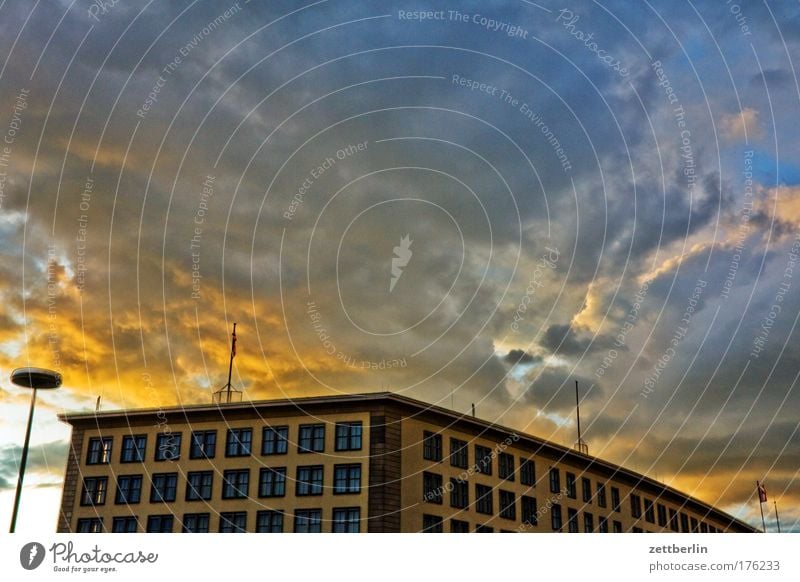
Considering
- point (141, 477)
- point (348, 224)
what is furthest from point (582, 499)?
point (348, 224)

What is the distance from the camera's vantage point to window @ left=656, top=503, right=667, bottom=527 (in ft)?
321

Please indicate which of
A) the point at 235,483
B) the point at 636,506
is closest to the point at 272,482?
the point at 235,483

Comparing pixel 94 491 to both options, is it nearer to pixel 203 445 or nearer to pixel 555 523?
pixel 203 445

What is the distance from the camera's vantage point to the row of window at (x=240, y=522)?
68.0m

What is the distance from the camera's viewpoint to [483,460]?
249ft

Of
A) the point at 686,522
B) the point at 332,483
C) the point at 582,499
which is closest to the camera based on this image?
the point at 332,483

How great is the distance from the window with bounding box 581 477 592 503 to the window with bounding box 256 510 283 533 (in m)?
31.8

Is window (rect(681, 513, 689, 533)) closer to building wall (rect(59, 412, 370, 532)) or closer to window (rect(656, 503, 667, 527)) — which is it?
window (rect(656, 503, 667, 527))

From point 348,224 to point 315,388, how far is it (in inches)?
1234

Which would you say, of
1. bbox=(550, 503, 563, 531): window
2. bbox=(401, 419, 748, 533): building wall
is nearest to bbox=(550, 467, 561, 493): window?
bbox=(401, 419, 748, 533): building wall

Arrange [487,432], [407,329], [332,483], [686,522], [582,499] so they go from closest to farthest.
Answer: [407,329], [332,483], [487,432], [582,499], [686,522]
